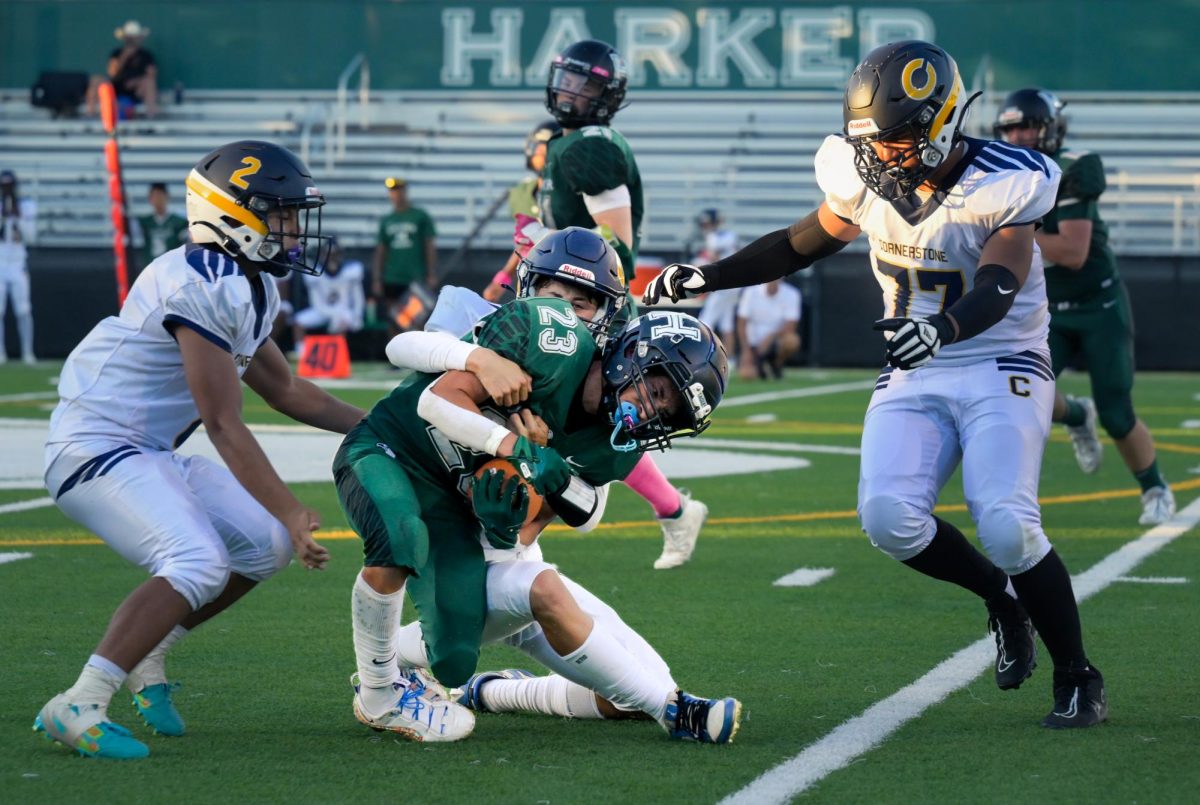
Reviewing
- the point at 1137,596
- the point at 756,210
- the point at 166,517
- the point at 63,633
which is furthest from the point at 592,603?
the point at 756,210

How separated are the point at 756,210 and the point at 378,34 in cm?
606

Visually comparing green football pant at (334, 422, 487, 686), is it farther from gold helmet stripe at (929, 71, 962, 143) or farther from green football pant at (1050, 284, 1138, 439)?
green football pant at (1050, 284, 1138, 439)

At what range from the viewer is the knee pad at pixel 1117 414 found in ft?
27.1

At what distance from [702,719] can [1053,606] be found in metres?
0.99

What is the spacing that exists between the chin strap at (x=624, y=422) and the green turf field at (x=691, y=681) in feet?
2.30

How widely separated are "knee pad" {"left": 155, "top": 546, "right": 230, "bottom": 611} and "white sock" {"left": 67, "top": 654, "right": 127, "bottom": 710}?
0.23 m

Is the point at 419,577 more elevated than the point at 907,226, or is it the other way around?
the point at 907,226

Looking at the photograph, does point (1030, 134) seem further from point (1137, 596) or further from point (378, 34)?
point (378, 34)

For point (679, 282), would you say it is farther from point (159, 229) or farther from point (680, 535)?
point (159, 229)

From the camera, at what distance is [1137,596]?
6426 mm

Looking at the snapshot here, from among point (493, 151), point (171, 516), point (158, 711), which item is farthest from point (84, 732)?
point (493, 151)

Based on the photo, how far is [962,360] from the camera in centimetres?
495

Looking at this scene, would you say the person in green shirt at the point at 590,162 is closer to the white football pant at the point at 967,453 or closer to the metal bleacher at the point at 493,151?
the white football pant at the point at 967,453

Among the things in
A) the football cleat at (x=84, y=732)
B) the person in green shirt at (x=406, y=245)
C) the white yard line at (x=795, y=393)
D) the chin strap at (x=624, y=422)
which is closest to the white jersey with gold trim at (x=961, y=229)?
the chin strap at (x=624, y=422)
